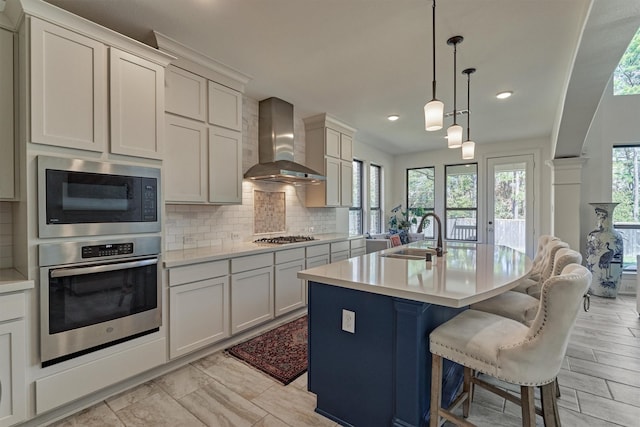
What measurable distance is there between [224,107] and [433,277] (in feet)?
8.55

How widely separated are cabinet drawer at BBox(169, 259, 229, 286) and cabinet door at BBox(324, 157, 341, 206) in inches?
88.3

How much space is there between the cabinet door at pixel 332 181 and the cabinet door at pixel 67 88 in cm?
299

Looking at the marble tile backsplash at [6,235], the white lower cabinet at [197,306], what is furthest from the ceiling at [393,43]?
the white lower cabinet at [197,306]

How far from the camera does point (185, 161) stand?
280cm

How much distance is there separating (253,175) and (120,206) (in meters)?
1.65

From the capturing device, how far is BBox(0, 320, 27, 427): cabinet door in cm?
166

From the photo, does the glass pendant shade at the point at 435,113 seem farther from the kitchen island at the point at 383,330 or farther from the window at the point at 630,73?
the window at the point at 630,73


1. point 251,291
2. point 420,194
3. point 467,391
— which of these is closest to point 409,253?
point 467,391

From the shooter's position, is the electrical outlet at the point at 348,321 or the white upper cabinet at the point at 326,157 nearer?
the electrical outlet at the point at 348,321

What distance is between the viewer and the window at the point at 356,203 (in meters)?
6.09

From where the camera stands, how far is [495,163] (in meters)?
6.35

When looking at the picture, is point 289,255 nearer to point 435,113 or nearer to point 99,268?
point 99,268

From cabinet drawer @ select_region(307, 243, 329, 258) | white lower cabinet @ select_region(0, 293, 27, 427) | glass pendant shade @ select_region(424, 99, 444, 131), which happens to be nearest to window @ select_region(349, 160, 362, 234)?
cabinet drawer @ select_region(307, 243, 329, 258)

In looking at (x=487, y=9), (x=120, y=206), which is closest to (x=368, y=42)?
(x=487, y=9)
